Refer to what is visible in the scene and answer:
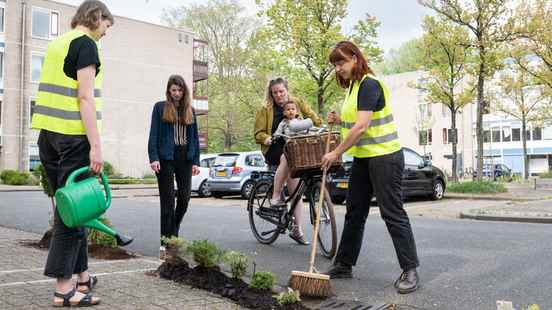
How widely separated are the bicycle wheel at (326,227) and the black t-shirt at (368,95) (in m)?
1.43

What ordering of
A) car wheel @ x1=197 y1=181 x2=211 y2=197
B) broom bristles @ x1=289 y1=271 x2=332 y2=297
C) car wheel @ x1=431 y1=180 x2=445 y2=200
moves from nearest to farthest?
broom bristles @ x1=289 y1=271 x2=332 y2=297 → car wheel @ x1=431 y1=180 x2=445 y2=200 → car wheel @ x1=197 y1=181 x2=211 y2=197

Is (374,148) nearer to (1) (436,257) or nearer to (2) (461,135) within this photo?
(1) (436,257)

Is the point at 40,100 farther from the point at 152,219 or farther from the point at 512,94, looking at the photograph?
the point at 512,94

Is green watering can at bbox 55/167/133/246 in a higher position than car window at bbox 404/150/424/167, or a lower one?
lower

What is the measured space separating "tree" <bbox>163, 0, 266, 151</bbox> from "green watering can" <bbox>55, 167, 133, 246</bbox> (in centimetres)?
3990

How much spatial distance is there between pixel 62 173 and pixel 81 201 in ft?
1.16

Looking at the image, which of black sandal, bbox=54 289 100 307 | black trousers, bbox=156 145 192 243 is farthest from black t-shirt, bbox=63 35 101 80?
black trousers, bbox=156 145 192 243

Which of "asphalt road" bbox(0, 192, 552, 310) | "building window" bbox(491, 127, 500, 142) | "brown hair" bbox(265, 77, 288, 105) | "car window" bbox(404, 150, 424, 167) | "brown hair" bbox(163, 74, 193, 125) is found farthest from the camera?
"building window" bbox(491, 127, 500, 142)

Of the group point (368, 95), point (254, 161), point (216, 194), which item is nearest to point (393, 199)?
point (368, 95)

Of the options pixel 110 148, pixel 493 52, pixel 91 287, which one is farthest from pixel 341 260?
pixel 110 148

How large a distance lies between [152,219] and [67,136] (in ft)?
22.7

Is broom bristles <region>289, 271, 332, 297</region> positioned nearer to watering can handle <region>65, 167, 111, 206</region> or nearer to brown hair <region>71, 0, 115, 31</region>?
watering can handle <region>65, 167, 111, 206</region>

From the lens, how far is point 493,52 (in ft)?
59.7

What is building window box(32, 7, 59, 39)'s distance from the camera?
37000 millimetres
